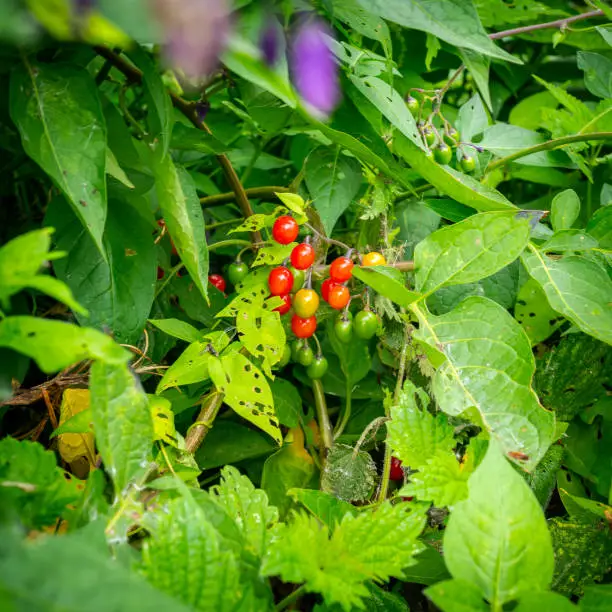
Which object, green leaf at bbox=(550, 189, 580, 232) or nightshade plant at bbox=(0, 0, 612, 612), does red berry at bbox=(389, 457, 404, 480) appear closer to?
nightshade plant at bbox=(0, 0, 612, 612)

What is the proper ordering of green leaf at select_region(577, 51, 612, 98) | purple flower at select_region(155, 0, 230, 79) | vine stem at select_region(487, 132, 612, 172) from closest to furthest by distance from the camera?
purple flower at select_region(155, 0, 230, 79)
vine stem at select_region(487, 132, 612, 172)
green leaf at select_region(577, 51, 612, 98)

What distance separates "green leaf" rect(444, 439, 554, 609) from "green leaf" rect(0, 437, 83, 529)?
38 cm

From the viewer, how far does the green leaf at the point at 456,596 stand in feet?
1.93

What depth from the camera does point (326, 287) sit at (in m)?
1.04

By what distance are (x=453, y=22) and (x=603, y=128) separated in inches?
20.1

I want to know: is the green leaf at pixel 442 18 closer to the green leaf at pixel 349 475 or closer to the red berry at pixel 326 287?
the red berry at pixel 326 287

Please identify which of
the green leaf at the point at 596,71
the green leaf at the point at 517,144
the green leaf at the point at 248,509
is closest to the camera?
the green leaf at the point at 248,509

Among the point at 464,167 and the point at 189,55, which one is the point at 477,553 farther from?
the point at 464,167

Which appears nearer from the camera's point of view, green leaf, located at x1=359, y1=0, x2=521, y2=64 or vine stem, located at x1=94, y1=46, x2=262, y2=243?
green leaf, located at x1=359, y1=0, x2=521, y2=64

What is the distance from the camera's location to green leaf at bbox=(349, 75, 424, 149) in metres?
0.95

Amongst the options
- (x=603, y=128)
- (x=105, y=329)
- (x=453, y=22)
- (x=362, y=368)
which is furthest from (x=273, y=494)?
(x=603, y=128)

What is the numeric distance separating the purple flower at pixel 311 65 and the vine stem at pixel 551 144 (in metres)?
0.51

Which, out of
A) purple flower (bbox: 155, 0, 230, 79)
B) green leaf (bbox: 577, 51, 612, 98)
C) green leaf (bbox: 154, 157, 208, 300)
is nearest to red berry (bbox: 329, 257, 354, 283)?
green leaf (bbox: 154, 157, 208, 300)

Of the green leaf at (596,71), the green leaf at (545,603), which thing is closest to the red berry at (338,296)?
the green leaf at (545,603)
